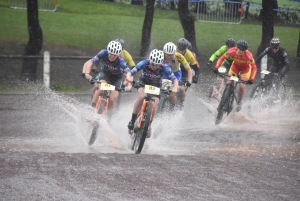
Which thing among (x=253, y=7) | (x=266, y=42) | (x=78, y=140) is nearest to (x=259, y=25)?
(x=253, y=7)

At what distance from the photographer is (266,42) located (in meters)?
27.6

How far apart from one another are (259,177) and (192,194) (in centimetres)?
149

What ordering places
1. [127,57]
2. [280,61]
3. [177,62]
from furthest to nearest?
1. [280,61]
2. [127,57]
3. [177,62]

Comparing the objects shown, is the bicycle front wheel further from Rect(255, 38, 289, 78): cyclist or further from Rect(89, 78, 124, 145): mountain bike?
Rect(255, 38, 289, 78): cyclist

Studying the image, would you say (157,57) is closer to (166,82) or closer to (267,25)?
(166,82)

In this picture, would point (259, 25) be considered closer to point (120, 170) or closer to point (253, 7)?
point (253, 7)

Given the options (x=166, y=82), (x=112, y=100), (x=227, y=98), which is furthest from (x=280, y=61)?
(x=112, y=100)

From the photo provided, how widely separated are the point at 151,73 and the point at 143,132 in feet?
5.01

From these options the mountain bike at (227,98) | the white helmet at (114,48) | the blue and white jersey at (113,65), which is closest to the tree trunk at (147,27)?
the mountain bike at (227,98)

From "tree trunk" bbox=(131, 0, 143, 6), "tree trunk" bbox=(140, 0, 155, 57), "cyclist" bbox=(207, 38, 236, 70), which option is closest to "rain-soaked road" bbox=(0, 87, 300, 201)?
"cyclist" bbox=(207, 38, 236, 70)

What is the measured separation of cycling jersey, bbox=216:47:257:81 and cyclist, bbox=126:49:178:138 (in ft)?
13.7

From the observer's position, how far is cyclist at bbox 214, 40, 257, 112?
16.1 meters

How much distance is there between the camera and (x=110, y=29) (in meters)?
35.8

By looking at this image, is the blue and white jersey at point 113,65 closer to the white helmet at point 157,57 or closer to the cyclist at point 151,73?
→ the cyclist at point 151,73
